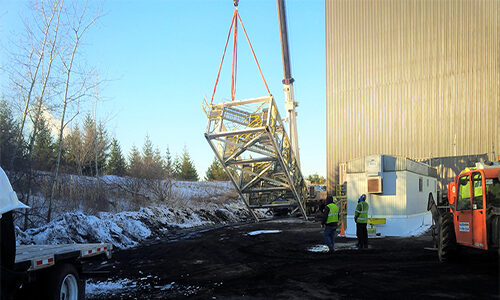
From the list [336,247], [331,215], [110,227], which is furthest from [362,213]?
[110,227]

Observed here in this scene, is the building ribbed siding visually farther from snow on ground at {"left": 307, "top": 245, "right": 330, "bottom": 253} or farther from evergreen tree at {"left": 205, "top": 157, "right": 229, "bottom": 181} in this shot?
evergreen tree at {"left": 205, "top": 157, "right": 229, "bottom": 181}

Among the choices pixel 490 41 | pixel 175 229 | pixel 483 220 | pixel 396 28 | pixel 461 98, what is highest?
pixel 396 28

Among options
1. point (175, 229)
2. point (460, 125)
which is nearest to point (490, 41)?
point (460, 125)

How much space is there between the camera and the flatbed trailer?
15.9ft

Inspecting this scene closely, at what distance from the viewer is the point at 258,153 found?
1914 centimetres

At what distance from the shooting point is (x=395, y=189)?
16.2m

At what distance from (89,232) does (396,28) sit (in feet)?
74.7

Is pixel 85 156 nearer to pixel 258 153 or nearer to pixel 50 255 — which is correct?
pixel 258 153

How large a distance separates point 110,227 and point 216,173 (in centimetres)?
4812

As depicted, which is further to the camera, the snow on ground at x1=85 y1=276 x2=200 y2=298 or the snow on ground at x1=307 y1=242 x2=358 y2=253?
the snow on ground at x1=307 y1=242 x2=358 y2=253

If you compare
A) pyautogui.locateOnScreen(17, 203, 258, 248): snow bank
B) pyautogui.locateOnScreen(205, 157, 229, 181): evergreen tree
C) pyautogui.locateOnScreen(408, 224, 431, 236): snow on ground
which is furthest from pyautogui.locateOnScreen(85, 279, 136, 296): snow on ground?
pyautogui.locateOnScreen(205, 157, 229, 181): evergreen tree

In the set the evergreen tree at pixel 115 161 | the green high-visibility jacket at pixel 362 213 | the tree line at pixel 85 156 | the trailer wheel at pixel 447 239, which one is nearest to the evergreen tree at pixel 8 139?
the tree line at pixel 85 156

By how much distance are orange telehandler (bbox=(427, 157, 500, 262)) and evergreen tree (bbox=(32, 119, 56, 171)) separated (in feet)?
49.0

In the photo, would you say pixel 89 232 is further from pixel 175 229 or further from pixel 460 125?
pixel 460 125
